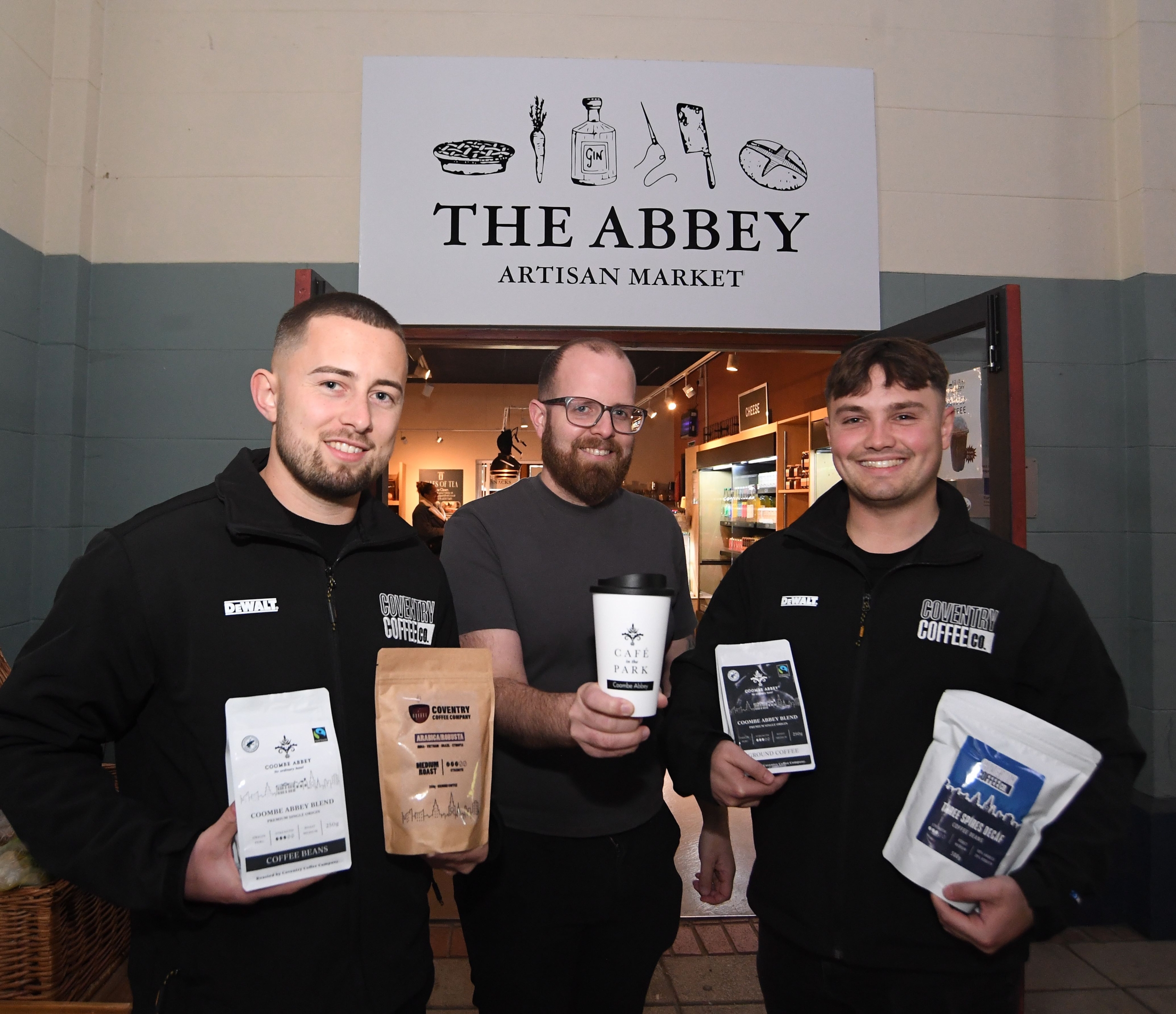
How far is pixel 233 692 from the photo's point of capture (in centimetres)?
109

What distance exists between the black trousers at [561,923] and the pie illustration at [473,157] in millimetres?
2441

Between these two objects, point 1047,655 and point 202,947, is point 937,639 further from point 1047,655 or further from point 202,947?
point 202,947

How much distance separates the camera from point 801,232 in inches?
114

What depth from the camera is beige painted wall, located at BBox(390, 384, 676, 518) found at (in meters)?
9.23

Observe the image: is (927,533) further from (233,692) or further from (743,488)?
(743,488)

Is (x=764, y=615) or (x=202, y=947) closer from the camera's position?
(x=202, y=947)

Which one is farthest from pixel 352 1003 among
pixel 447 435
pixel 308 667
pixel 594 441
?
pixel 447 435

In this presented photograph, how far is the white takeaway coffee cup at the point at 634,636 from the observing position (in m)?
1.08

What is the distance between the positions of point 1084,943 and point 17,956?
3439mm

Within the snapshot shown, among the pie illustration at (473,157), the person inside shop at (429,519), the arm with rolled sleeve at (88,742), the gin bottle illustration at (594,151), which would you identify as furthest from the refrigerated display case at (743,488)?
the arm with rolled sleeve at (88,742)

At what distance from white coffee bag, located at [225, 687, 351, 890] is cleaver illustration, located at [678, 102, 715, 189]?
2625 millimetres

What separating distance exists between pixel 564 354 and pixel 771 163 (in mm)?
1758

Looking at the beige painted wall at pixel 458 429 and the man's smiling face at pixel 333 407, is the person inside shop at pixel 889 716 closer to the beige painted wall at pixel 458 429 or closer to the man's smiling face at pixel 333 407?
the man's smiling face at pixel 333 407

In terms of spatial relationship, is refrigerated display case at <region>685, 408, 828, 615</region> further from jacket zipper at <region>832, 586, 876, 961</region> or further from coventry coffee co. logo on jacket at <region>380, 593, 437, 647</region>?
coventry coffee co. logo on jacket at <region>380, 593, 437, 647</region>
